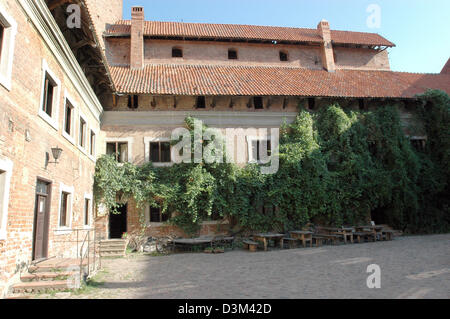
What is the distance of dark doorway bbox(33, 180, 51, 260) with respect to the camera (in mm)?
7867

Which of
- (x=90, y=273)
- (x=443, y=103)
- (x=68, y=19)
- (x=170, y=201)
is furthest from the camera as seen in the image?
(x=443, y=103)

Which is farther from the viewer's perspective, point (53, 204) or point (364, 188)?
point (364, 188)

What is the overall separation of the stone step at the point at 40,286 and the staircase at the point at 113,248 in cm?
641

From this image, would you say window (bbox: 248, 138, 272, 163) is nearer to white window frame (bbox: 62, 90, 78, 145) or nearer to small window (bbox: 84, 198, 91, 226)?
small window (bbox: 84, 198, 91, 226)

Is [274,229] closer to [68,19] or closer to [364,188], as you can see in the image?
[364,188]

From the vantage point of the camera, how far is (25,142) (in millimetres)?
7012

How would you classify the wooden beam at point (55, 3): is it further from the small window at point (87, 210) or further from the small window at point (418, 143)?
the small window at point (418, 143)

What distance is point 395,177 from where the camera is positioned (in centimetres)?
1608

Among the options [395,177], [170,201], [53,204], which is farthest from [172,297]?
[395,177]

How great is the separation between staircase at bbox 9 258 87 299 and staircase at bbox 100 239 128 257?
5.44m

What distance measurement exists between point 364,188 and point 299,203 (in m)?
3.57

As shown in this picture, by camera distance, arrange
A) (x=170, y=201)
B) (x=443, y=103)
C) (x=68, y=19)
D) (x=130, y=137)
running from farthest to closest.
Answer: (x=443, y=103)
(x=130, y=137)
(x=170, y=201)
(x=68, y=19)

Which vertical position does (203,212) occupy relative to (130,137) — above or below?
below

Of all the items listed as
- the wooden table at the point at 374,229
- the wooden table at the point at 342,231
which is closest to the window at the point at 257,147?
the wooden table at the point at 342,231
